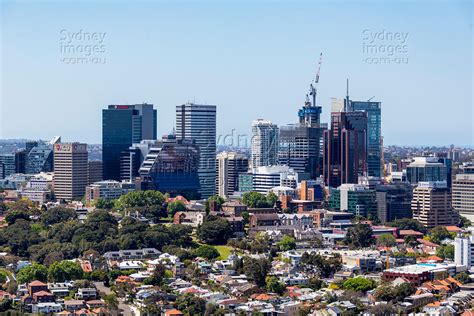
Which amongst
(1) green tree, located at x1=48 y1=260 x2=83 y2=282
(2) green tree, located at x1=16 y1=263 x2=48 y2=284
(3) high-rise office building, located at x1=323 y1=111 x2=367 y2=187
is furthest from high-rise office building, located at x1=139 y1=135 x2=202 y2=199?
(2) green tree, located at x1=16 y1=263 x2=48 y2=284

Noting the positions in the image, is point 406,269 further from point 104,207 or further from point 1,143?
point 1,143

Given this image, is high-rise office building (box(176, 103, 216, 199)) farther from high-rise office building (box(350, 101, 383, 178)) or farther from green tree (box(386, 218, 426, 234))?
green tree (box(386, 218, 426, 234))

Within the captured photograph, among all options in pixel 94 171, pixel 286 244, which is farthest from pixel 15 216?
pixel 94 171

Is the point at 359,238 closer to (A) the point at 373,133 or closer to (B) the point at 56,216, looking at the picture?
(B) the point at 56,216

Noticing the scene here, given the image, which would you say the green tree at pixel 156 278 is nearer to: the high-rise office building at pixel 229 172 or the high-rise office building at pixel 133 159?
the high-rise office building at pixel 133 159

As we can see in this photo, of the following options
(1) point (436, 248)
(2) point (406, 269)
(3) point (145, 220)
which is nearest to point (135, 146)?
(3) point (145, 220)

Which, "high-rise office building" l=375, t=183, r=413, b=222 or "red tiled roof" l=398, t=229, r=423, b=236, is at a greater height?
"high-rise office building" l=375, t=183, r=413, b=222
